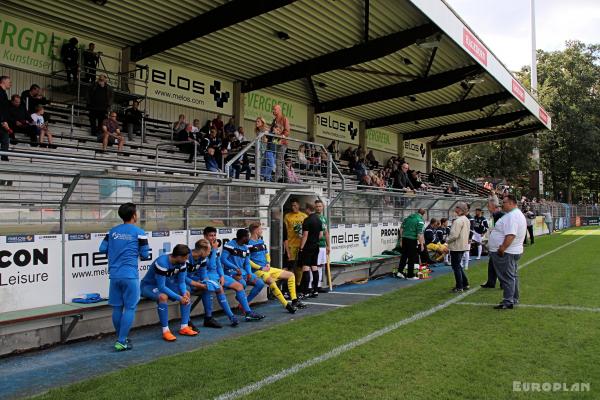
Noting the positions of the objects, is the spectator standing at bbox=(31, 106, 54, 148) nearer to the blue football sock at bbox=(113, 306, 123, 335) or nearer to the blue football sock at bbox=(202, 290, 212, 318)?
the blue football sock at bbox=(202, 290, 212, 318)

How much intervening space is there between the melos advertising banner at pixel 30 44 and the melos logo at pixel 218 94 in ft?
17.1

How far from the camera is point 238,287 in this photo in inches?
313

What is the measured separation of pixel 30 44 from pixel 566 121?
55.0 metres

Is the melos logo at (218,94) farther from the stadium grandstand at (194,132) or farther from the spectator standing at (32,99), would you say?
the spectator standing at (32,99)

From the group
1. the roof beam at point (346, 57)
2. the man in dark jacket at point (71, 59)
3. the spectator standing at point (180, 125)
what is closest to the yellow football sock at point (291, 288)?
the spectator standing at point (180, 125)

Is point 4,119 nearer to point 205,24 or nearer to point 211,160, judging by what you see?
point 211,160

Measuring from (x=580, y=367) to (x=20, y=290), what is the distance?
6685mm

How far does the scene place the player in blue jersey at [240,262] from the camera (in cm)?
820

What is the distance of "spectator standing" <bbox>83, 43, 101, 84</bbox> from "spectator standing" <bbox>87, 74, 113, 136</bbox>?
1291 millimetres

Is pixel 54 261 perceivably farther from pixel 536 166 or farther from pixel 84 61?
pixel 536 166

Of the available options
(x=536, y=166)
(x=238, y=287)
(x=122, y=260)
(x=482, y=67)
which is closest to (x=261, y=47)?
(x=482, y=67)

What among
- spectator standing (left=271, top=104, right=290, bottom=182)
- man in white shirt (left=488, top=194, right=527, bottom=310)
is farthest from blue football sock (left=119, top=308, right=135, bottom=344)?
man in white shirt (left=488, top=194, right=527, bottom=310)

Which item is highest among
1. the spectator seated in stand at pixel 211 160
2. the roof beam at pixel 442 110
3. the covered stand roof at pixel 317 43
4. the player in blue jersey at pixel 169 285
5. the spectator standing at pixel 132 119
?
the covered stand roof at pixel 317 43

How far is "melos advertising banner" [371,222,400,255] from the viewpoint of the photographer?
1441 centimetres
